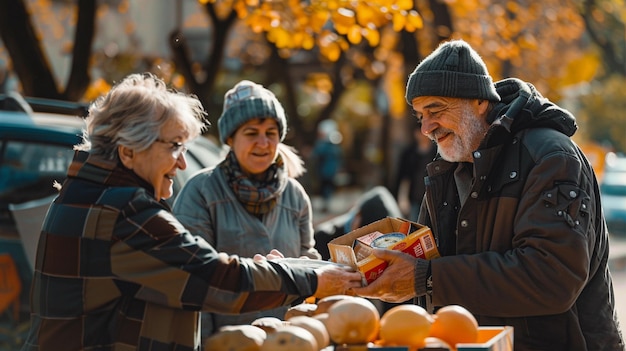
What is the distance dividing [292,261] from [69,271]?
89 centimetres

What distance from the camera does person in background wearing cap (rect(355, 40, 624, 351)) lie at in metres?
3.69

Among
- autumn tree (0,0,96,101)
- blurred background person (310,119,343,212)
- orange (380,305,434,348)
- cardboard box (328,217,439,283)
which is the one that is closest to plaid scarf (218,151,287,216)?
cardboard box (328,217,439,283)

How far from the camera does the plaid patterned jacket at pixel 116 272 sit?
130 inches

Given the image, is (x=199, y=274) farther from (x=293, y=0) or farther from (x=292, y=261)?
(x=293, y=0)

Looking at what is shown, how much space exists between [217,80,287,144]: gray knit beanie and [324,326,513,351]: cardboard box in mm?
2057

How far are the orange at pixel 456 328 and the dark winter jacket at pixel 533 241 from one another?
1.58ft

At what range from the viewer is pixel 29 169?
6789mm

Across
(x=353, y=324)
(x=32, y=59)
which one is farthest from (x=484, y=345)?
(x=32, y=59)

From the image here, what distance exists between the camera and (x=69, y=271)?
3.33 meters

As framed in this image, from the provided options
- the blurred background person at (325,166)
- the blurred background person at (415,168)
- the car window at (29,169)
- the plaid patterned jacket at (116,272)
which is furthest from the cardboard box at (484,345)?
the blurred background person at (325,166)

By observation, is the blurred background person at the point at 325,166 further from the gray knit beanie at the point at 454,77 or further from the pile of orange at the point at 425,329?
the pile of orange at the point at 425,329

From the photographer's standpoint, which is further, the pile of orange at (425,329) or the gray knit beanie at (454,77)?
the gray knit beanie at (454,77)

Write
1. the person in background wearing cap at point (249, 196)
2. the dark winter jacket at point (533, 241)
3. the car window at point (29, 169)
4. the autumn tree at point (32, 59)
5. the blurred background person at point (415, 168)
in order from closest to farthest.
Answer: the dark winter jacket at point (533, 241) < the person in background wearing cap at point (249, 196) < the car window at point (29, 169) < the autumn tree at point (32, 59) < the blurred background person at point (415, 168)

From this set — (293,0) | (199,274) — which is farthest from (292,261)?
(293,0)
